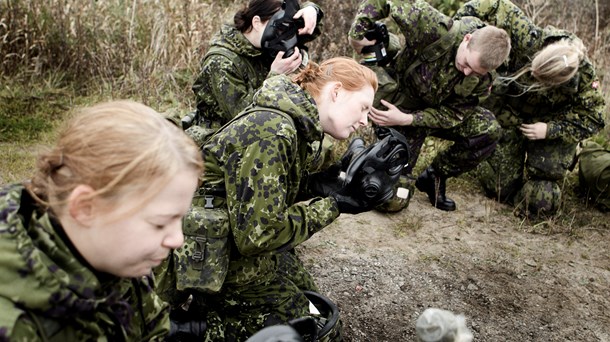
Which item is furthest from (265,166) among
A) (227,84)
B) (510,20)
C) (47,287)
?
(510,20)

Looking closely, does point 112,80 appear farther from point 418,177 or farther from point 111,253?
point 111,253

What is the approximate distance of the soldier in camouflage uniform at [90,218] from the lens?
1.20 metres

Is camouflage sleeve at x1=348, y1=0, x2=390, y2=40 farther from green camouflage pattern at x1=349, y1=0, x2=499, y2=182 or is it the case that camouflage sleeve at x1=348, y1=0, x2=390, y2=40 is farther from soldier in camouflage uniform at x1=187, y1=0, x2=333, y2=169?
soldier in camouflage uniform at x1=187, y1=0, x2=333, y2=169

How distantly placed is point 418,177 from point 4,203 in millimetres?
3704

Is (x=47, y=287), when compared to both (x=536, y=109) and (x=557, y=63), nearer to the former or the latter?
(x=557, y=63)

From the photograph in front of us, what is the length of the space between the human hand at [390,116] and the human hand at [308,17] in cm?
87

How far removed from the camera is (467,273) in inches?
146

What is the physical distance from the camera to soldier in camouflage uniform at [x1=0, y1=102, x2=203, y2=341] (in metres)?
1.20

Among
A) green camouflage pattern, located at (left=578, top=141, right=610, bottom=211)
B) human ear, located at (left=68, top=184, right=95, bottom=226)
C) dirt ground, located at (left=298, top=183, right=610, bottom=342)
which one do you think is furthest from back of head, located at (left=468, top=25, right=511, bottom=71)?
human ear, located at (left=68, top=184, right=95, bottom=226)

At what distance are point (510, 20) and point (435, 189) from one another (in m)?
1.35

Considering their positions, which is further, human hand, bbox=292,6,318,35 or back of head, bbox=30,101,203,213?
human hand, bbox=292,6,318,35

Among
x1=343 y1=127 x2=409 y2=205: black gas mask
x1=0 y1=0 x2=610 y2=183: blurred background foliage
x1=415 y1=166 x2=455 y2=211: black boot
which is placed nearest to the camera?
x1=343 y1=127 x2=409 y2=205: black gas mask

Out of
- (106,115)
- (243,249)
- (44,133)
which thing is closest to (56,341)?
(106,115)

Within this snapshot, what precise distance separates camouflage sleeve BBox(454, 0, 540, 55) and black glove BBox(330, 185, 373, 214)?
2.43m
